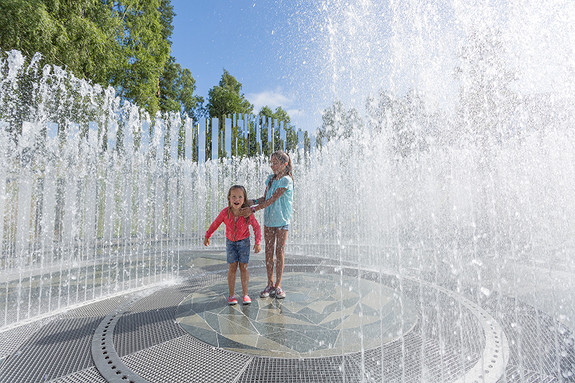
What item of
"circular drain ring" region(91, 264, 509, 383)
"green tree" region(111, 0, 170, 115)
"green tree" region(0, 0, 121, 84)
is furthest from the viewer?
"green tree" region(111, 0, 170, 115)

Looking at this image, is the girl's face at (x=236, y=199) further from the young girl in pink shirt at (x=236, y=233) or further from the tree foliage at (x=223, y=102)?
the tree foliage at (x=223, y=102)

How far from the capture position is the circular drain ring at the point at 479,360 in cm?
203

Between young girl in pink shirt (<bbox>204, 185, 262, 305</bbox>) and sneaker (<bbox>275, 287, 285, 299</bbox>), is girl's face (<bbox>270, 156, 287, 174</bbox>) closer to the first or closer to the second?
young girl in pink shirt (<bbox>204, 185, 262, 305</bbox>)

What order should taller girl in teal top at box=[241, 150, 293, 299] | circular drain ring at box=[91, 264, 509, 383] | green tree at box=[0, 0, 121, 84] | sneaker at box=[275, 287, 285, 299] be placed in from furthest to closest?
green tree at box=[0, 0, 121, 84]
sneaker at box=[275, 287, 285, 299]
taller girl in teal top at box=[241, 150, 293, 299]
circular drain ring at box=[91, 264, 509, 383]

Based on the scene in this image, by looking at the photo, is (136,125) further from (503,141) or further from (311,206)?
(503,141)

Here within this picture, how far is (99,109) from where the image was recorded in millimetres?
12070

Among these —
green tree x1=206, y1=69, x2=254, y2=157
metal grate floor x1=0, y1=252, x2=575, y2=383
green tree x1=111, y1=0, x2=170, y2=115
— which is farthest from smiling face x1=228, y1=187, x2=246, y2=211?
green tree x1=206, y1=69, x2=254, y2=157

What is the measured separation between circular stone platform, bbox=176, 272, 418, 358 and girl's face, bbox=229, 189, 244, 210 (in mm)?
1125

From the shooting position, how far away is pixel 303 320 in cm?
300

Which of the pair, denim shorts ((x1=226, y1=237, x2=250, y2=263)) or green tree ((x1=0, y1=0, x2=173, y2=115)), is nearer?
denim shorts ((x1=226, y1=237, x2=250, y2=263))

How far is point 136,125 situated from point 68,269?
8960 mm

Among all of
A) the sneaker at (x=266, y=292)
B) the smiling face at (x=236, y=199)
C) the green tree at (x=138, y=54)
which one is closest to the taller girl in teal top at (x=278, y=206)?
the sneaker at (x=266, y=292)

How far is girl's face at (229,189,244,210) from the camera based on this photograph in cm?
337

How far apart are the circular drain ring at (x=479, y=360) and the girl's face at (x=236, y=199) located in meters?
1.64
